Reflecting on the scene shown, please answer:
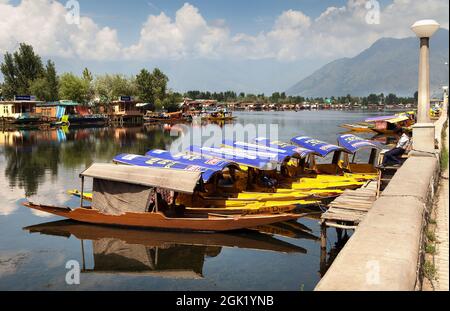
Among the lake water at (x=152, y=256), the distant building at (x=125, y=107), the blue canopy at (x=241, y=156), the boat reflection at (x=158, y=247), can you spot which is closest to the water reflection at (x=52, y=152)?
the lake water at (x=152, y=256)

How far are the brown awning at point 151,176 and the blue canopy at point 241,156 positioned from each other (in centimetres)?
323

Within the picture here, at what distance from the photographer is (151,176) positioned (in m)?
14.5

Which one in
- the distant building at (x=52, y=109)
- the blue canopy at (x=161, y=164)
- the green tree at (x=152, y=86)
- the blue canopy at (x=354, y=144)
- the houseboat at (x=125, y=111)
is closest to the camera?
the blue canopy at (x=161, y=164)

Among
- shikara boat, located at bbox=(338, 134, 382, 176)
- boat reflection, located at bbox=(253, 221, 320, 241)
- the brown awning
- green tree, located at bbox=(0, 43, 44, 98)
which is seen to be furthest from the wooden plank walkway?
green tree, located at bbox=(0, 43, 44, 98)

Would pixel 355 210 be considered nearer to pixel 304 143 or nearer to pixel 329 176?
pixel 329 176

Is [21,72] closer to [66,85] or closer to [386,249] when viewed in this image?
[66,85]

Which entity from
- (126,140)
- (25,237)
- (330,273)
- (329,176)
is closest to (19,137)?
(126,140)

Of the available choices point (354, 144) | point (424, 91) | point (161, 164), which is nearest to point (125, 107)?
point (354, 144)

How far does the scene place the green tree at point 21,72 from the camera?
8456 centimetres

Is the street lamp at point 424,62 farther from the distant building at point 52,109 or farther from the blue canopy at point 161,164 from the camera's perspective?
the distant building at point 52,109

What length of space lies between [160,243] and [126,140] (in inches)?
1542

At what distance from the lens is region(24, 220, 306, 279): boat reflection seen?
12977 millimetres

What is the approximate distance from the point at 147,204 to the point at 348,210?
22.8 ft

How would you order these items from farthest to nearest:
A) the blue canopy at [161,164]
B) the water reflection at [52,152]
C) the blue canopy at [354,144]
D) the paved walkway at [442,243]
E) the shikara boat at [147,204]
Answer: the water reflection at [52,152] → the blue canopy at [354,144] → the blue canopy at [161,164] → the shikara boat at [147,204] → the paved walkway at [442,243]
